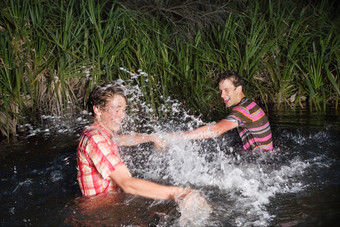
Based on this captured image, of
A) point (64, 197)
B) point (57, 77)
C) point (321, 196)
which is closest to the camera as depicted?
point (321, 196)

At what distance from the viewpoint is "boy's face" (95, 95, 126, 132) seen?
2779mm

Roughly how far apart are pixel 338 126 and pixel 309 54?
5.34 feet

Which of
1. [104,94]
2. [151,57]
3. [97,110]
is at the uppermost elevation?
[151,57]

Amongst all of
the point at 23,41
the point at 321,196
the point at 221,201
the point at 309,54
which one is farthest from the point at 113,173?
the point at 309,54

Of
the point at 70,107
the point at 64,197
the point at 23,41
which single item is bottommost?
the point at 64,197

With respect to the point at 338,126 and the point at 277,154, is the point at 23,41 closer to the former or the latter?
the point at 277,154

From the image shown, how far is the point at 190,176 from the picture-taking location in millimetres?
3590

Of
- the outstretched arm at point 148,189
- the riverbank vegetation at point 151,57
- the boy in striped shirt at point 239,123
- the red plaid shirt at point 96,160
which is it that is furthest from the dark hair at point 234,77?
the outstretched arm at point 148,189

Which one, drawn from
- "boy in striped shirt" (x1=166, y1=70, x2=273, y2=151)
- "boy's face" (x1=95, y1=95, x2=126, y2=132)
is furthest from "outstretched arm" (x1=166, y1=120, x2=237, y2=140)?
"boy's face" (x1=95, y1=95, x2=126, y2=132)

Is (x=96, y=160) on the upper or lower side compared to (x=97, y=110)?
lower

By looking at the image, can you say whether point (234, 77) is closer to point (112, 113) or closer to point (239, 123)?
point (239, 123)

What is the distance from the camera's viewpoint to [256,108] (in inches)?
163

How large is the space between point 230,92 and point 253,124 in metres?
0.48

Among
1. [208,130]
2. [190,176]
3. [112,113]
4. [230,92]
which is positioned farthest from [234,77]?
[112,113]
